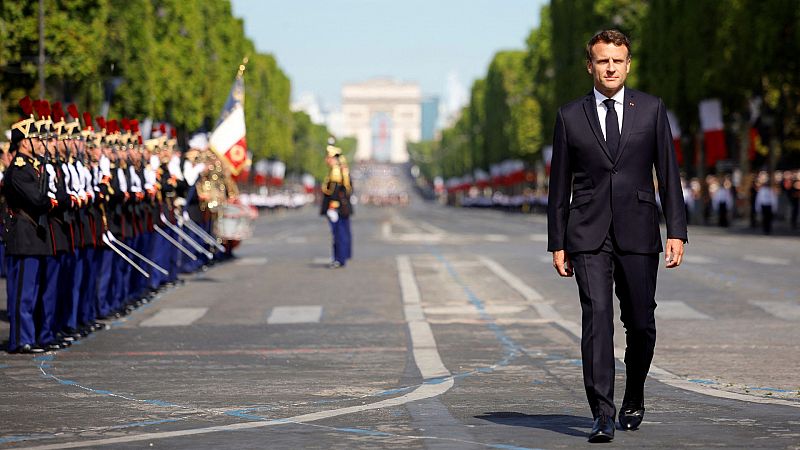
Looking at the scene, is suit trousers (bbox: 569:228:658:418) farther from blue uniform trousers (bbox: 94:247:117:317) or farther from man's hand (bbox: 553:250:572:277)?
blue uniform trousers (bbox: 94:247:117:317)

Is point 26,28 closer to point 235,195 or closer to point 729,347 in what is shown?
point 235,195

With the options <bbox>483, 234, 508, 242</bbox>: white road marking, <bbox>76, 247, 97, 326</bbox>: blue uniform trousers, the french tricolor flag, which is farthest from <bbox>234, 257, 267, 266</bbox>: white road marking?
<bbox>76, 247, 97, 326</bbox>: blue uniform trousers

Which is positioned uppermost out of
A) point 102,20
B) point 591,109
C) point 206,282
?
point 102,20

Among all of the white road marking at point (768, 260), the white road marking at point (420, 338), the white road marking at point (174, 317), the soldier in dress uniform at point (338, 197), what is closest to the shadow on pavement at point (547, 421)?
the white road marking at point (420, 338)

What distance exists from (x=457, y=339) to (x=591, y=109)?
23.4ft

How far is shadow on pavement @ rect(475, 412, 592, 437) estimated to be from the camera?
10.0 meters

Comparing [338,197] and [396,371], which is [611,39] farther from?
[338,197]

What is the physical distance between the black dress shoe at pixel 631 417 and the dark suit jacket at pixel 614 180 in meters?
0.89

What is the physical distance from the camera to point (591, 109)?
9.66 meters

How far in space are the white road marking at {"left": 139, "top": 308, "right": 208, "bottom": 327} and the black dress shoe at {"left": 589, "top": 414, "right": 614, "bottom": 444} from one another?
33.1ft

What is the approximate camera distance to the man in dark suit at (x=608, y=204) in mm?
9594

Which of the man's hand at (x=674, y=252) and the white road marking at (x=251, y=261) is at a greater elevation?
the man's hand at (x=674, y=252)

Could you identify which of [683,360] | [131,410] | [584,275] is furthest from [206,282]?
[584,275]

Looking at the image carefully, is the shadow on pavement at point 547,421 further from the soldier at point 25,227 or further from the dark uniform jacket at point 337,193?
the dark uniform jacket at point 337,193
